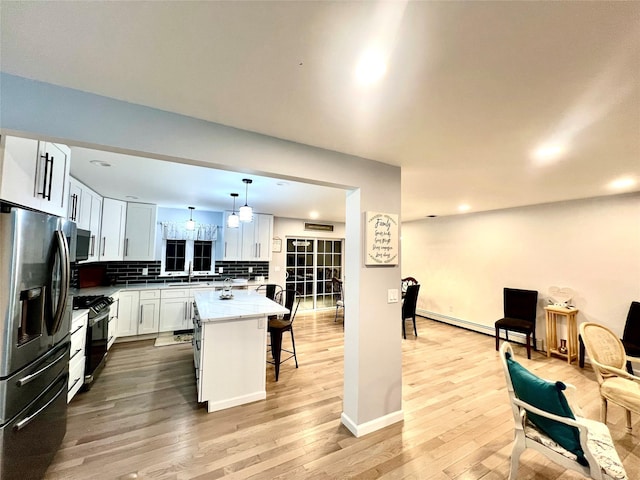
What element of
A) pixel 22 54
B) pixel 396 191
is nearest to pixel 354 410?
pixel 396 191

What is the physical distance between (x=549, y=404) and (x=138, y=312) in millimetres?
5361

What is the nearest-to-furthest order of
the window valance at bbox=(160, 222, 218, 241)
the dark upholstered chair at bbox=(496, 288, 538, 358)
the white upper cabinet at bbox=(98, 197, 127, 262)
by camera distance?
the dark upholstered chair at bbox=(496, 288, 538, 358)
the white upper cabinet at bbox=(98, 197, 127, 262)
the window valance at bbox=(160, 222, 218, 241)

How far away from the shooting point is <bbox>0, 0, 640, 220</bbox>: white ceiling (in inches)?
36.3

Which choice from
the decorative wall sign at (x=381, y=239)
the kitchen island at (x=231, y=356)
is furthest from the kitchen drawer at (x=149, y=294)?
the decorative wall sign at (x=381, y=239)

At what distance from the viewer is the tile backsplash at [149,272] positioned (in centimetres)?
480

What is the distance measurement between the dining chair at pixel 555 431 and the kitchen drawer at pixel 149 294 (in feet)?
16.6

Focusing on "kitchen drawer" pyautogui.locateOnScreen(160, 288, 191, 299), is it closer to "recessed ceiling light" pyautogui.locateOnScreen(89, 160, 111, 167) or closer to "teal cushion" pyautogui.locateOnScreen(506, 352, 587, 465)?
"recessed ceiling light" pyautogui.locateOnScreen(89, 160, 111, 167)

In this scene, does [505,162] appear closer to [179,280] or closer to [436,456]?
[436,456]

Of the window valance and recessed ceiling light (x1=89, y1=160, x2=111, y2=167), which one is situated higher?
recessed ceiling light (x1=89, y1=160, x2=111, y2=167)

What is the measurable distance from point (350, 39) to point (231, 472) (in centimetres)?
262

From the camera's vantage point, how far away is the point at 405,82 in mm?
1278

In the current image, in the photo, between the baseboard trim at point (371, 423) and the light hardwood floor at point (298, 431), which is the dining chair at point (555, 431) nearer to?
the light hardwood floor at point (298, 431)

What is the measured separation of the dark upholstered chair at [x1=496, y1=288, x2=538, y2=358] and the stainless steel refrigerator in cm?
529

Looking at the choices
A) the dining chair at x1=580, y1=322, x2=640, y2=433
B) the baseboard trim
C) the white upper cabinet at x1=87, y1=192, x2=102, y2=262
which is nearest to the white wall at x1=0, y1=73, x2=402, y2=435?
the baseboard trim
